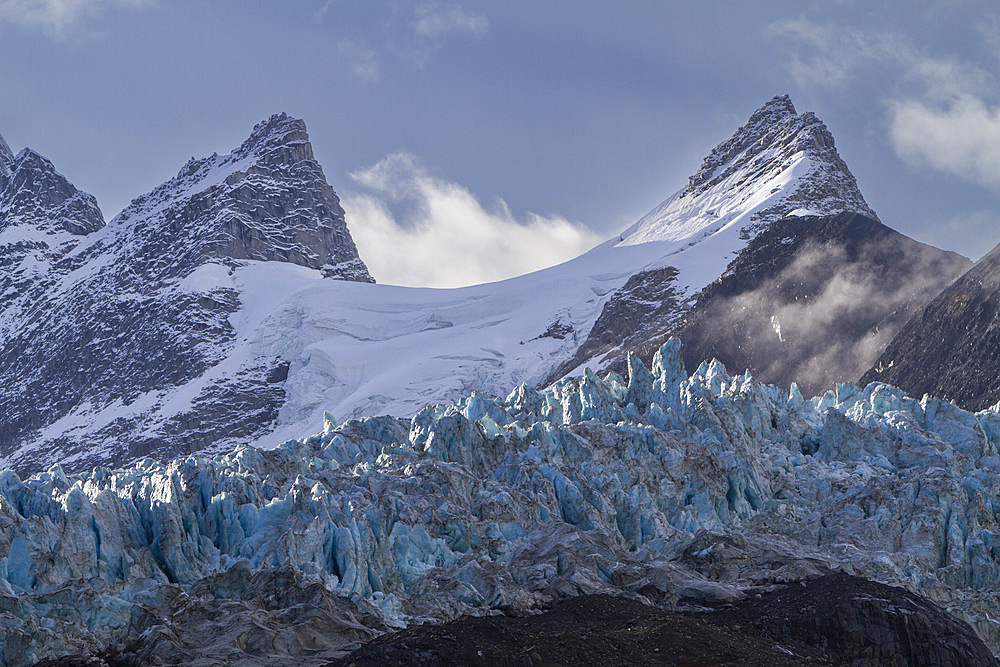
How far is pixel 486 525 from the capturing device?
5303 cm

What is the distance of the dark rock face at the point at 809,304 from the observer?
385ft

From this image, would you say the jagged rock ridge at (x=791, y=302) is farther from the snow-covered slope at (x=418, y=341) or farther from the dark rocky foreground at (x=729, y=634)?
the dark rocky foreground at (x=729, y=634)

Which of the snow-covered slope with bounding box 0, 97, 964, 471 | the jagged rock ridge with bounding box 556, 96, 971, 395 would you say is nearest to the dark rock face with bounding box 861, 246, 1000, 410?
the jagged rock ridge with bounding box 556, 96, 971, 395

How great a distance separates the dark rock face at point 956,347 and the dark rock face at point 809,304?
7089mm

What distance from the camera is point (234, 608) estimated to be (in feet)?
140

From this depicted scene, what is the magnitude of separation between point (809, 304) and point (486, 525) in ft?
268

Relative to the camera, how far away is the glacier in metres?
42.6

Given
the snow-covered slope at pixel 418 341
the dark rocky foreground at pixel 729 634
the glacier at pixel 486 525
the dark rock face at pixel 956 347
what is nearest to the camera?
the dark rocky foreground at pixel 729 634

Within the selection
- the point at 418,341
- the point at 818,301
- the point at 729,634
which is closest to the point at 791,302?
the point at 818,301

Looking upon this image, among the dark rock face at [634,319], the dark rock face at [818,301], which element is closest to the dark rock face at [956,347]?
the dark rock face at [818,301]

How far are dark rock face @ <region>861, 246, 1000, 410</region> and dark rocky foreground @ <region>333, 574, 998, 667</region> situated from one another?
151ft

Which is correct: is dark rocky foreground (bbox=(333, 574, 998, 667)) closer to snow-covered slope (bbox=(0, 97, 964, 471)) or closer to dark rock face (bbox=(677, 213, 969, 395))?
dark rock face (bbox=(677, 213, 969, 395))

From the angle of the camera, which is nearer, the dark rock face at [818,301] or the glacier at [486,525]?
the glacier at [486,525]

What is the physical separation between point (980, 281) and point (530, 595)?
221 ft
